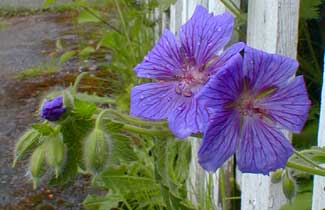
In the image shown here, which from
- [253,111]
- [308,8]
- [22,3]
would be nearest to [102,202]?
[308,8]

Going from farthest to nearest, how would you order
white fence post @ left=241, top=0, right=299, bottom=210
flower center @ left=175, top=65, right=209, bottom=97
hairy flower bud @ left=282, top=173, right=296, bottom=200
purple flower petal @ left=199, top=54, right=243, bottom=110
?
white fence post @ left=241, top=0, right=299, bottom=210 → hairy flower bud @ left=282, top=173, right=296, bottom=200 → flower center @ left=175, top=65, right=209, bottom=97 → purple flower petal @ left=199, top=54, right=243, bottom=110

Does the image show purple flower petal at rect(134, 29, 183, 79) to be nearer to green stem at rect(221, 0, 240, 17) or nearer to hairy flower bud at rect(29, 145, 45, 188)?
hairy flower bud at rect(29, 145, 45, 188)

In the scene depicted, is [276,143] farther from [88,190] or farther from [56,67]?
[56,67]

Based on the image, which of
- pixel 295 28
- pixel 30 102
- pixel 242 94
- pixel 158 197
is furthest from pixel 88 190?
pixel 242 94

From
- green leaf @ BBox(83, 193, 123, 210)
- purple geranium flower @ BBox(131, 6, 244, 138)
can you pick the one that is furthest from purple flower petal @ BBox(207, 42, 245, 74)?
green leaf @ BBox(83, 193, 123, 210)

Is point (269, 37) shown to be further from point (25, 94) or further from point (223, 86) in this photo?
point (25, 94)

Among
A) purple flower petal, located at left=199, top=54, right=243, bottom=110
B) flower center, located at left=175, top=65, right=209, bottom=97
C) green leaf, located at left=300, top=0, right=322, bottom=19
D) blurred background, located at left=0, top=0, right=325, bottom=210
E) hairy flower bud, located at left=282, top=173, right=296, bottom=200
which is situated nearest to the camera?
purple flower petal, located at left=199, top=54, right=243, bottom=110

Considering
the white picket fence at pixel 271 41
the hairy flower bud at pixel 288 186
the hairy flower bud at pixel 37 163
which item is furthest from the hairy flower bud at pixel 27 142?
the white picket fence at pixel 271 41
